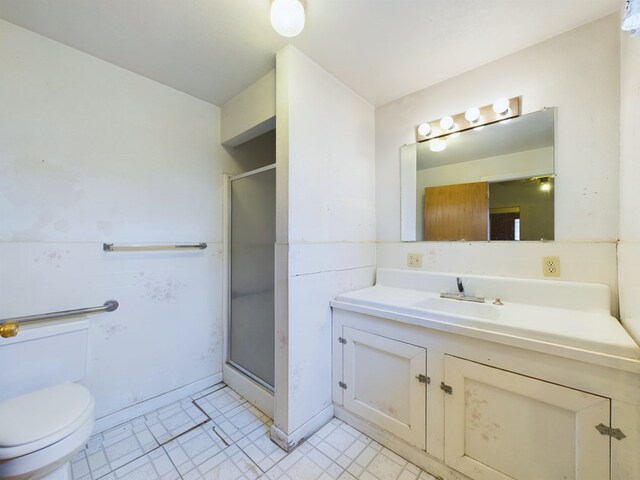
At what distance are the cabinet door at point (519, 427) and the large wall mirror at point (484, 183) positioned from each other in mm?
822

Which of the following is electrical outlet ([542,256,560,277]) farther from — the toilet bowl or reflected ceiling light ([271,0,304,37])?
the toilet bowl

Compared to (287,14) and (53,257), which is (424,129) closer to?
(287,14)

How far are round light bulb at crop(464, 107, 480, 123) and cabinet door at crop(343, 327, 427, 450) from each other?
1.40 m

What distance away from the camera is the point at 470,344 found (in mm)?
1121

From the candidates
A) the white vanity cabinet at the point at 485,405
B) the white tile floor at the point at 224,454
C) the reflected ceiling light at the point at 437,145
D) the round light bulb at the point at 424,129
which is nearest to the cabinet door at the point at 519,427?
the white vanity cabinet at the point at 485,405

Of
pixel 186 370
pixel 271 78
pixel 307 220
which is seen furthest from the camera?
pixel 186 370

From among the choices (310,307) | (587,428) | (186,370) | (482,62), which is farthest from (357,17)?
(186,370)

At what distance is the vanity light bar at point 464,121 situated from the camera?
1.48m

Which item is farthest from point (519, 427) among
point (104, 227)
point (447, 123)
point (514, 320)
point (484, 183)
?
point (104, 227)

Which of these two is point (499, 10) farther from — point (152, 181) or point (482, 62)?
point (152, 181)

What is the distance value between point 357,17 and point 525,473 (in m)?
2.09

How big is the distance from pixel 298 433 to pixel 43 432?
108 cm

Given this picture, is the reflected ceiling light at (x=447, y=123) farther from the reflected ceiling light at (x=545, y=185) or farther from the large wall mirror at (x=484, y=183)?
the reflected ceiling light at (x=545, y=185)

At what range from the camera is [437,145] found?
5.82ft
